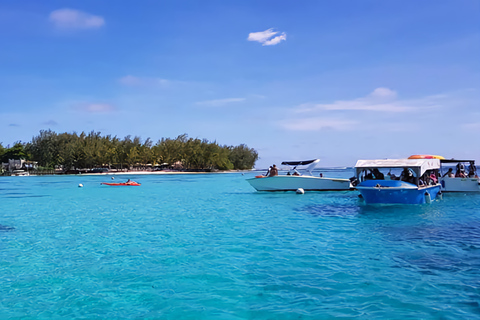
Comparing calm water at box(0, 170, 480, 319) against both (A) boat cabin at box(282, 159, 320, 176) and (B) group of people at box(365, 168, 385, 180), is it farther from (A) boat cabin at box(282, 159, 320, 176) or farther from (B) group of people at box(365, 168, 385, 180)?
(A) boat cabin at box(282, 159, 320, 176)

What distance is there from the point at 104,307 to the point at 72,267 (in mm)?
3560

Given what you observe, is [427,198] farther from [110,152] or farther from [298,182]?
[110,152]

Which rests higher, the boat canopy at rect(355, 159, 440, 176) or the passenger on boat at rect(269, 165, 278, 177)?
the boat canopy at rect(355, 159, 440, 176)

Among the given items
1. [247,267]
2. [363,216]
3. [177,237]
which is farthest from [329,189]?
[247,267]

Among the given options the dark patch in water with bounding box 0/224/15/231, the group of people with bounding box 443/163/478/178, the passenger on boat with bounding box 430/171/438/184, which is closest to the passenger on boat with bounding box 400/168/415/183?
the passenger on boat with bounding box 430/171/438/184

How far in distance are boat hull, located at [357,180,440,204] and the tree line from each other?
10632cm

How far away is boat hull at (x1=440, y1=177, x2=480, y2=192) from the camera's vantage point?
117ft

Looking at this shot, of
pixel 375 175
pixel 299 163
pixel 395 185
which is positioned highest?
pixel 299 163

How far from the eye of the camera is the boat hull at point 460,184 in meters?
35.7

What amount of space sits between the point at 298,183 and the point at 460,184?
15.5 metres

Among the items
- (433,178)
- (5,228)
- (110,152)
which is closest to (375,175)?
(433,178)

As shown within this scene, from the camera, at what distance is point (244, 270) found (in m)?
9.98

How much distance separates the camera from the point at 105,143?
5020 inches

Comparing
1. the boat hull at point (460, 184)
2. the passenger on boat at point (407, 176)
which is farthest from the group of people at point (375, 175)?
the boat hull at point (460, 184)
